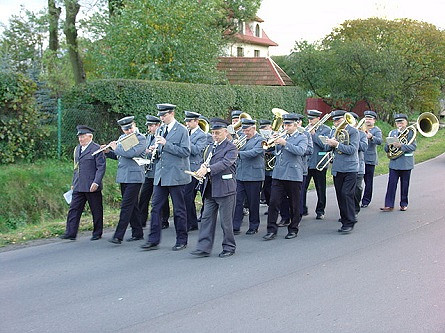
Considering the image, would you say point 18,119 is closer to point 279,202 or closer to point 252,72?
point 279,202

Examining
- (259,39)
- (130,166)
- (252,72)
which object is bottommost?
(130,166)

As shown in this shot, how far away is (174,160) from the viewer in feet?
30.7

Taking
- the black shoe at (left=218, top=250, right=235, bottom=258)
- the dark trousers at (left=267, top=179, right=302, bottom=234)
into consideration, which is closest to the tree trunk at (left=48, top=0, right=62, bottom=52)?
the dark trousers at (left=267, top=179, right=302, bottom=234)

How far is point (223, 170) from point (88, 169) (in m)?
2.44

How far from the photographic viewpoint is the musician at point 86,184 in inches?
393

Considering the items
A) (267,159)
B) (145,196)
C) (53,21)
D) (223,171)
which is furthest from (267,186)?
(53,21)

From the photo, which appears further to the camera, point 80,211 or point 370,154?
point 370,154

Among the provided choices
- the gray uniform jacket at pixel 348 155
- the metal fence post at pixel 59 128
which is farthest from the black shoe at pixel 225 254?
the metal fence post at pixel 59 128

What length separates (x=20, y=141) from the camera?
50.7ft

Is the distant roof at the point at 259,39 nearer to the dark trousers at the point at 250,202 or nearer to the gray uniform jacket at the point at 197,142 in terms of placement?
the gray uniform jacket at the point at 197,142

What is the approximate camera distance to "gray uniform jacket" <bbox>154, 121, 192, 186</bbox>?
30.3 feet

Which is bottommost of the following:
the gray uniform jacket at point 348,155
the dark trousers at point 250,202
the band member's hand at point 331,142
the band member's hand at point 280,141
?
the dark trousers at point 250,202

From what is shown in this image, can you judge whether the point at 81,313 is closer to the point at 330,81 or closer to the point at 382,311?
the point at 382,311

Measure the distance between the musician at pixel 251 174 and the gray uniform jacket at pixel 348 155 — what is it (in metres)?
1.21
